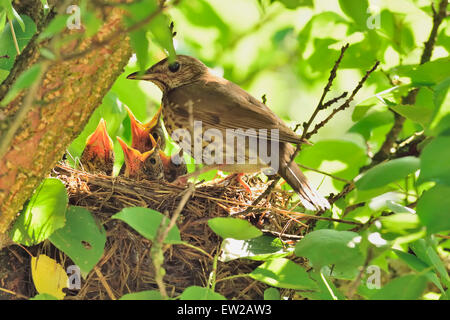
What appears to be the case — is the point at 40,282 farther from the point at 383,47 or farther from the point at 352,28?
the point at 383,47

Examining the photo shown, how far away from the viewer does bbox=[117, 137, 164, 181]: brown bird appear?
3877 mm

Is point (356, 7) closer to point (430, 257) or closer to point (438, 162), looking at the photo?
point (430, 257)

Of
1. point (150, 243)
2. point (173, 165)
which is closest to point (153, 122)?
point (173, 165)

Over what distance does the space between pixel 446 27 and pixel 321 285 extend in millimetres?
2373

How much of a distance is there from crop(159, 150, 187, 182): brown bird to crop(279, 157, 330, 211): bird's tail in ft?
3.19

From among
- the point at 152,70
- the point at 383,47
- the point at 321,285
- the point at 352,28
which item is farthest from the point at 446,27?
the point at 321,285

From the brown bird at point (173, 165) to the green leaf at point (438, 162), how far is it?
2.66 metres

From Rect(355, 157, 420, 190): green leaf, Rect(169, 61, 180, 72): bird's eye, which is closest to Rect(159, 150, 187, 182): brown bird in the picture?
Rect(169, 61, 180, 72): bird's eye

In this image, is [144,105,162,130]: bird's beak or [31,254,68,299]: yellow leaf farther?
[144,105,162,130]: bird's beak

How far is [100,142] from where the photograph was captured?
3.94m

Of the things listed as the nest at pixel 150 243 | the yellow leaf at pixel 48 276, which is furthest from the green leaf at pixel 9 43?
the yellow leaf at pixel 48 276

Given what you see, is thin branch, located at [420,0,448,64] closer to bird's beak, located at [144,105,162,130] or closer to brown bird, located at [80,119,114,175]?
bird's beak, located at [144,105,162,130]

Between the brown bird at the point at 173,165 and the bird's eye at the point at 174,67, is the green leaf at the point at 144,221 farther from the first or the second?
the bird's eye at the point at 174,67
